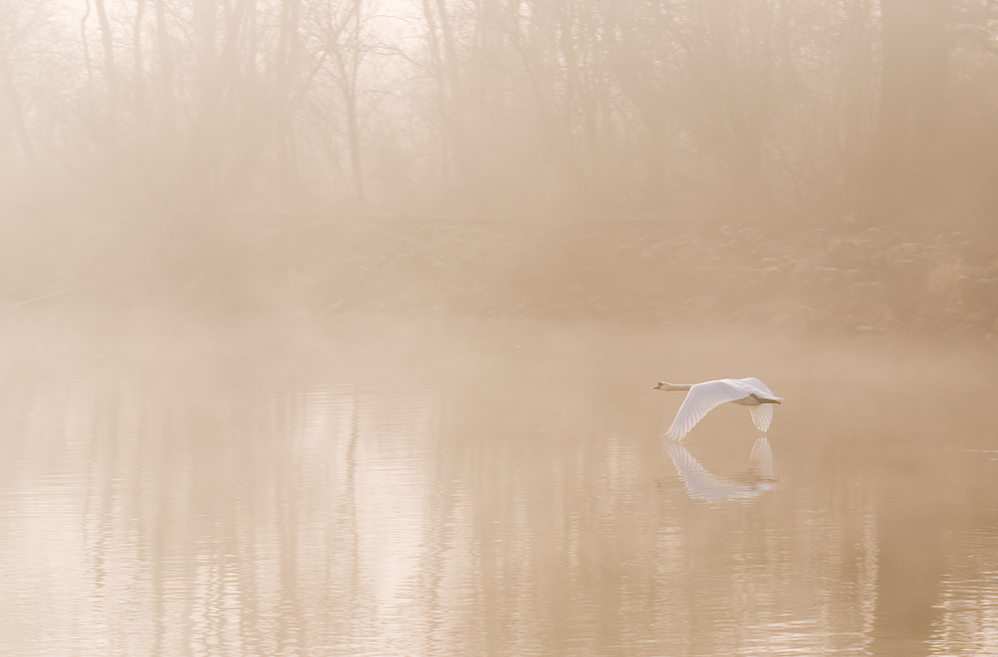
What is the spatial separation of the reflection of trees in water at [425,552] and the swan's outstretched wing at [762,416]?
2.78 feet

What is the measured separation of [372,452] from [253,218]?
74.4ft

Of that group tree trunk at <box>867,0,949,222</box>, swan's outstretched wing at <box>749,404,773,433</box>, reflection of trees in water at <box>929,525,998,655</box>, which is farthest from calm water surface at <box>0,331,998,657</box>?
tree trunk at <box>867,0,949,222</box>

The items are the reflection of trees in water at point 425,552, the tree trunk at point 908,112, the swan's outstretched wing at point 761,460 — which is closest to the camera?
the reflection of trees in water at point 425,552

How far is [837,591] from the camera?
7711 millimetres

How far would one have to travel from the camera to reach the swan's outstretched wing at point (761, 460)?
1116 cm

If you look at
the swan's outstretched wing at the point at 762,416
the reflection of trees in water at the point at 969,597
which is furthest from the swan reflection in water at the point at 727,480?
the reflection of trees in water at the point at 969,597

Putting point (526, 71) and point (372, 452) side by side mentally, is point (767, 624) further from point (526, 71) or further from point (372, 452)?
point (526, 71)

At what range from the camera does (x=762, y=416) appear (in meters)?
13.1

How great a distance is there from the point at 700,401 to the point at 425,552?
4.40m

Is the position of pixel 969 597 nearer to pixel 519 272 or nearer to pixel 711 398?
pixel 711 398

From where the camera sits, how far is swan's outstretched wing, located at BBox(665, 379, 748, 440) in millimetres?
12188

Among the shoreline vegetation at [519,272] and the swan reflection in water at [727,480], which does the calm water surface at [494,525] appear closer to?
the swan reflection in water at [727,480]

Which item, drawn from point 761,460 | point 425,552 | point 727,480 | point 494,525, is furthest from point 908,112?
point 425,552

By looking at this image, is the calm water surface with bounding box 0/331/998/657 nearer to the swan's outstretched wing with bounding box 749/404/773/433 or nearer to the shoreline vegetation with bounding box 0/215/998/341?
the swan's outstretched wing with bounding box 749/404/773/433
